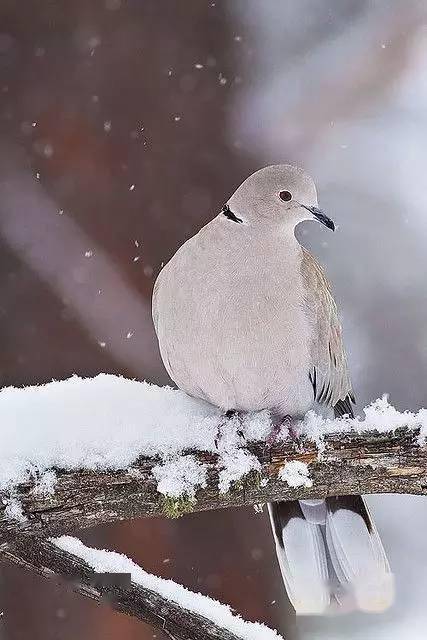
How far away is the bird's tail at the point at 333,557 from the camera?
2.45 m

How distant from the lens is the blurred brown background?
13.8 feet

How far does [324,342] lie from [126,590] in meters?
Result: 0.92

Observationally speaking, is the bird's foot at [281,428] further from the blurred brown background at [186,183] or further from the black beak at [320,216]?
the blurred brown background at [186,183]

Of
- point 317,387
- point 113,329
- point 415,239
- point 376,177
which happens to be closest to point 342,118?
point 376,177

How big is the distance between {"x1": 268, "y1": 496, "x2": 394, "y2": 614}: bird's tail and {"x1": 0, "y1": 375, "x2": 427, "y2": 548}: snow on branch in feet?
1.51

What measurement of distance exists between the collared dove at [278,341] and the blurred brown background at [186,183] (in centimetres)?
170

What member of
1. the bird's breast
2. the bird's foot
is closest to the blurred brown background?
the bird's breast

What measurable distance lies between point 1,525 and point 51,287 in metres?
2.51

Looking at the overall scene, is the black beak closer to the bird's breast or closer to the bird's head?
the bird's head

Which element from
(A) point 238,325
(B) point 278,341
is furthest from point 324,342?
(A) point 238,325

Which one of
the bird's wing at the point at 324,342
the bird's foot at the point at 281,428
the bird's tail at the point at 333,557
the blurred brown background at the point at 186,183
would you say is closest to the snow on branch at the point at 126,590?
the bird's foot at the point at 281,428

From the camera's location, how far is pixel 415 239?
5.21 metres

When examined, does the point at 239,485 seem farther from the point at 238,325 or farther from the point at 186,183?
the point at 186,183

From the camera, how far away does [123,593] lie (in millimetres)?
1944
